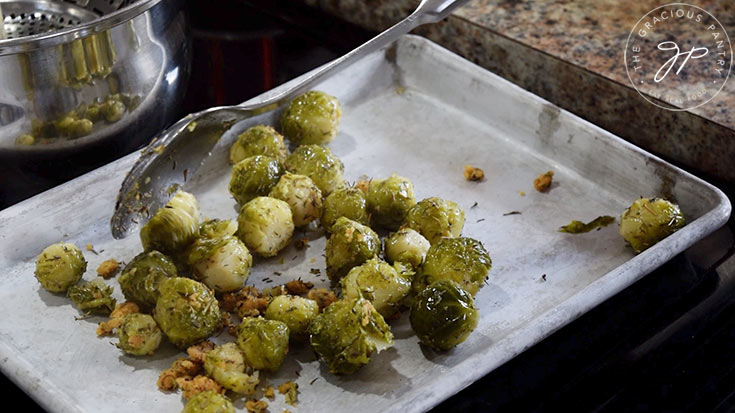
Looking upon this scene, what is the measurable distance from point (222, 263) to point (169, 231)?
0.15 meters

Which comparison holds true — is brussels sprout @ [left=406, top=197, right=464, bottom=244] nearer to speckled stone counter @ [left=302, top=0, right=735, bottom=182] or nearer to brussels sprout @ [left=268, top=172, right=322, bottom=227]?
brussels sprout @ [left=268, top=172, right=322, bottom=227]

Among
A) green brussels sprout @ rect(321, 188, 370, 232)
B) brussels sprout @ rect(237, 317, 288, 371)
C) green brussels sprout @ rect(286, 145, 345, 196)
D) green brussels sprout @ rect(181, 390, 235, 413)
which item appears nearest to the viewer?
green brussels sprout @ rect(181, 390, 235, 413)

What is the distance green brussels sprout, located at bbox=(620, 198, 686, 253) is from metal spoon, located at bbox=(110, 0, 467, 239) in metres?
0.62

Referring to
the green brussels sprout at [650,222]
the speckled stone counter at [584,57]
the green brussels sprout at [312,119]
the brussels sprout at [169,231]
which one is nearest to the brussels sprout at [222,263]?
the brussels sprout at [169,231]

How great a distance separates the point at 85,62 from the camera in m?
1.88

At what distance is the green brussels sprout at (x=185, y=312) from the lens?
155 cm

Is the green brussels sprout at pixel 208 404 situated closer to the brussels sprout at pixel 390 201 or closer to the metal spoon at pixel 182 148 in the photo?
the metal spoon at pixel 182 148

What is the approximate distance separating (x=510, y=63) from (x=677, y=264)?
0.89 meters

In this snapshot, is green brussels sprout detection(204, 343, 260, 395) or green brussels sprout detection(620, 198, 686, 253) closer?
green brussels sprout detection(204, 343, 260, 395)

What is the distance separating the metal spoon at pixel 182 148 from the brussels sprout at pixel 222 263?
0.16m

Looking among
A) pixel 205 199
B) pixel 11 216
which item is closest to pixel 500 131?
pixel 205 199

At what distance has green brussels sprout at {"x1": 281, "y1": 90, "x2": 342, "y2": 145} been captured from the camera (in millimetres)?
2094

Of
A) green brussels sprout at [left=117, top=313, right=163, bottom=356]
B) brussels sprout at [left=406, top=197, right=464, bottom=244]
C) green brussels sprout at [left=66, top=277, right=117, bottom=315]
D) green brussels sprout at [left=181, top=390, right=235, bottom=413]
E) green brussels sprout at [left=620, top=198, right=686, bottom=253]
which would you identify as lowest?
green brussels sprout at [left=66, top=277, right=117, bottom=315]

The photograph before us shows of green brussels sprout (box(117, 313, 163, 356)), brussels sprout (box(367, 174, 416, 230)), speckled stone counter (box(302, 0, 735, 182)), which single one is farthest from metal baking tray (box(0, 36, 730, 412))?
speckled stone counter (box(302, 0, 735, 182))
